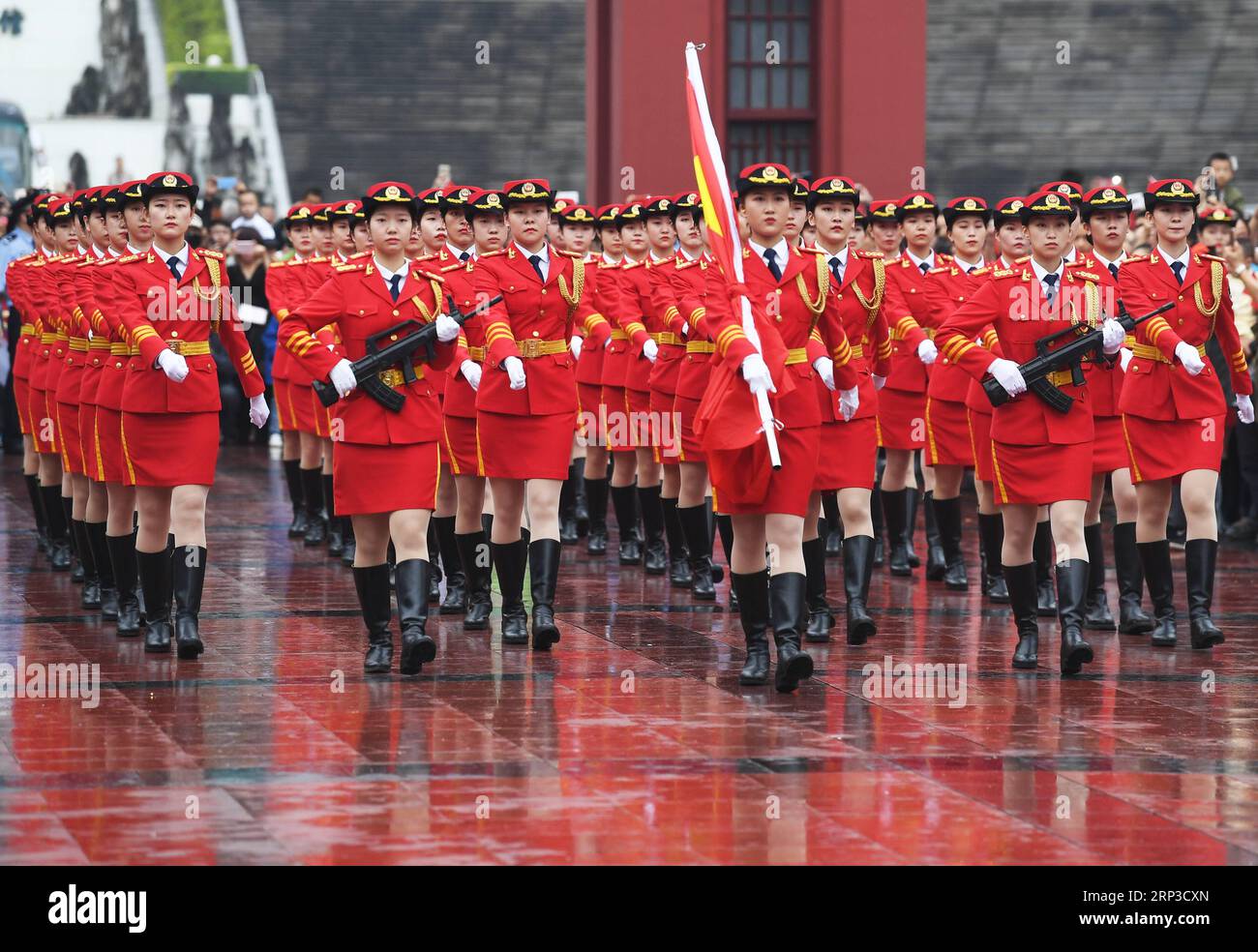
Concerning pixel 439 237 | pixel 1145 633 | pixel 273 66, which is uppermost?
pixel 273 66

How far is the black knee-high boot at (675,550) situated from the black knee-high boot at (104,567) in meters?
2.98

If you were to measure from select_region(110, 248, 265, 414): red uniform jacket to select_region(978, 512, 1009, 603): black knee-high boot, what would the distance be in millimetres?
3966

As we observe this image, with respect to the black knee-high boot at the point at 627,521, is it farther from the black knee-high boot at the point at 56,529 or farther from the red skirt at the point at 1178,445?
the red skirt at the point at 1178,445

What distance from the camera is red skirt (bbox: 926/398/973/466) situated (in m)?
12.5

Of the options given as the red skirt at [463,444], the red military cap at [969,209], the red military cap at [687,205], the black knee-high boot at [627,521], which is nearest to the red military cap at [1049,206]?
the red military cap at [969,209]

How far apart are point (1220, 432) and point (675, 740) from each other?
3523 millimetres

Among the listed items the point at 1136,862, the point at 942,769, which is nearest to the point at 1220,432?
the point at 942,769

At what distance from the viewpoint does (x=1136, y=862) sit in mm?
6508

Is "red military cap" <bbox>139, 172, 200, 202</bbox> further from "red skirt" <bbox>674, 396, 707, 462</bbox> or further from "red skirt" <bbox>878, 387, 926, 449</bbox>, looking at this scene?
"red skirt" <bbox>878, 387, 926, 449</bbox>

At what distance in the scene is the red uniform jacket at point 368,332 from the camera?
9523mm

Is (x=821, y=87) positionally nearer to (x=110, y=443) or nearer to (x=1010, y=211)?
(x=1010, y=211)

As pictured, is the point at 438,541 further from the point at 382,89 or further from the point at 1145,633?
the point at 382,89

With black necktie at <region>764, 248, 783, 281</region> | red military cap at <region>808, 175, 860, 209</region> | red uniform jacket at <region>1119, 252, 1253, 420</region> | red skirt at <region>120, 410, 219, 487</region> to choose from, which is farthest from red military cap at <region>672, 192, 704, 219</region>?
red skirt at <region>120, 410, 219, 487</region>

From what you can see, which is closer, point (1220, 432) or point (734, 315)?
point (734, 315)
